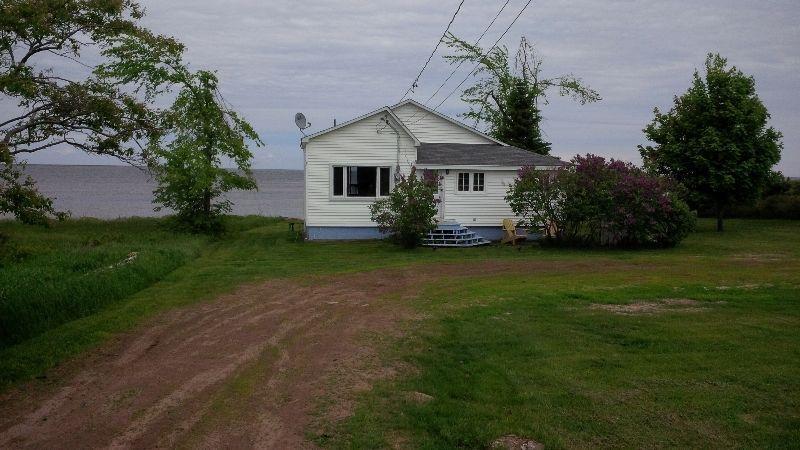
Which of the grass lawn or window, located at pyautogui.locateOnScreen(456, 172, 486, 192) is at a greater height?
window, located at pyautogui.locateOnScreen(456, 172, 486, 192)

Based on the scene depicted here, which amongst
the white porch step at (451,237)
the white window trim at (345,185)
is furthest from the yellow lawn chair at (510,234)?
the white window trim at (345,185)

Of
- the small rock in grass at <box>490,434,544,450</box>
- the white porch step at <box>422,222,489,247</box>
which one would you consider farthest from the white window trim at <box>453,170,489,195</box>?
the small rock in grass at <box>490,434,544,450</box>

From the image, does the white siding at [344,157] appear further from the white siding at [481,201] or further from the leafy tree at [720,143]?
the leafy tree at [720,143]

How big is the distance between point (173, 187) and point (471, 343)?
21136mm

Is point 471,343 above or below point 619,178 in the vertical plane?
below

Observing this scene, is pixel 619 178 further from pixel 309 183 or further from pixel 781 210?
pixel 781 210

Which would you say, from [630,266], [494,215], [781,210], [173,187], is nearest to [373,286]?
[630,266]

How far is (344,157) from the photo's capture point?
24.7 metres

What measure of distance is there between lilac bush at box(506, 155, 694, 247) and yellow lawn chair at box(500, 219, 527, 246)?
0.93 meters

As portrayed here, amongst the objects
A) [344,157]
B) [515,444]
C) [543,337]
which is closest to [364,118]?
[344,157]

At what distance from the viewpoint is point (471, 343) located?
379 inches

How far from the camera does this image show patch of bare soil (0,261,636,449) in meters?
6.48

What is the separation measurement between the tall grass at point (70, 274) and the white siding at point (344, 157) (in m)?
4.50

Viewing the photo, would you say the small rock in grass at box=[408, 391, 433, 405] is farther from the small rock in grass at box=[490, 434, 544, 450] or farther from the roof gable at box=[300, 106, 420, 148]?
the roof gable at box=[300, 106, 420, 148]
